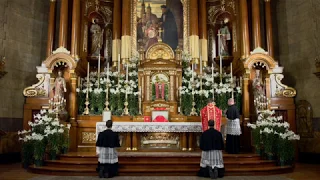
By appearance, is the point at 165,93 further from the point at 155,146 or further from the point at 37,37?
the point at 37,37

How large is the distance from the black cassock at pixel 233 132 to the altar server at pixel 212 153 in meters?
2.11

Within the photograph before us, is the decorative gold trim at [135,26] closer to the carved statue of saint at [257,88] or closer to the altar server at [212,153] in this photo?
the carved statue of saint at [257,88]

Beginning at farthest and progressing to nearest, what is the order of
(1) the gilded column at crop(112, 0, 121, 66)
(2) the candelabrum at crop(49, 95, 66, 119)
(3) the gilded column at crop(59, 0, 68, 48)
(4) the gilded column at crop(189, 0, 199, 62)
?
(1) the gilded column at crop(112, 0, 121, 66)
(4) the gilded column at crop(189, 0, 199, 62)
(3) the gilded column at crop(59, 0, 68, 48)
(2) the candelabrum at crop(49, 95, 66, 119)

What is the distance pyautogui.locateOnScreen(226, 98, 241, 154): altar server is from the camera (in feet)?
35.6

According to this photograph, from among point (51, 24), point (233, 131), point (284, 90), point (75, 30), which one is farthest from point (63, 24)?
point (284, 90)

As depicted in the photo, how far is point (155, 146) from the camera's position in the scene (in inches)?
475

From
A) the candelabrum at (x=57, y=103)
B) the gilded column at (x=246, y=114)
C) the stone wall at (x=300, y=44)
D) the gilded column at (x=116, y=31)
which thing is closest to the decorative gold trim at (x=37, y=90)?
the candelabrum at (x=57, y=103)

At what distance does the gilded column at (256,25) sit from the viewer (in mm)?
14164

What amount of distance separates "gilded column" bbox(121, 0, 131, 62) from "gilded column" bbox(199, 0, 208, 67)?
347 cm

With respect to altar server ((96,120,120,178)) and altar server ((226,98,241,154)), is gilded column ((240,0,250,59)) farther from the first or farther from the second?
altar server ((96,120,120,178))

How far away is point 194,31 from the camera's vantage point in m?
15.2

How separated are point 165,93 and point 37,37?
690 centimetres

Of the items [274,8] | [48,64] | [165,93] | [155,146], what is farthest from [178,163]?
[274,8]

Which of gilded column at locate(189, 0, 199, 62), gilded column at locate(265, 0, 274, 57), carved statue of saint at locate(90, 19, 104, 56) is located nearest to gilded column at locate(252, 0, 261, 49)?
gilded column at locate(265, 0, 274, 57)
